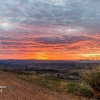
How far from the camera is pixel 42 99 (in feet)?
38.9

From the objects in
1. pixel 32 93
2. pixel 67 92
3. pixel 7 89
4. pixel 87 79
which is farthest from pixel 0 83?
pixel 87 79

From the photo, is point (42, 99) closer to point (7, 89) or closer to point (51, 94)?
point (51, 94)

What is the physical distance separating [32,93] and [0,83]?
3.12 m

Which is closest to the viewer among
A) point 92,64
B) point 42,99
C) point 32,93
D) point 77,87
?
point 42,99

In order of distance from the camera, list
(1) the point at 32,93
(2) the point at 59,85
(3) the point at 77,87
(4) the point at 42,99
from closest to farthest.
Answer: (4) the point at 42,99 → (1) the point at 32,93 → (3) the point at 77,87 → (2) the point at 59,85

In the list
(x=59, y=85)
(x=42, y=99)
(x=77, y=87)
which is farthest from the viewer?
(x=59, y=85)

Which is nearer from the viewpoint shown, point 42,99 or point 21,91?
point 42,99

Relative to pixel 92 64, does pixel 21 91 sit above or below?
below

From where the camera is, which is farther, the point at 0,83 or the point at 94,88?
the point at 0,83

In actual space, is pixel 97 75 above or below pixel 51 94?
above

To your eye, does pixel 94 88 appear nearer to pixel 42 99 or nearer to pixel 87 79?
pixel 87 79

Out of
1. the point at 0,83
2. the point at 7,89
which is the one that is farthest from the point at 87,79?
the point at 0,83

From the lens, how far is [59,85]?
16141 mm

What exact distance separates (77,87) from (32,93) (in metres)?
3.27
